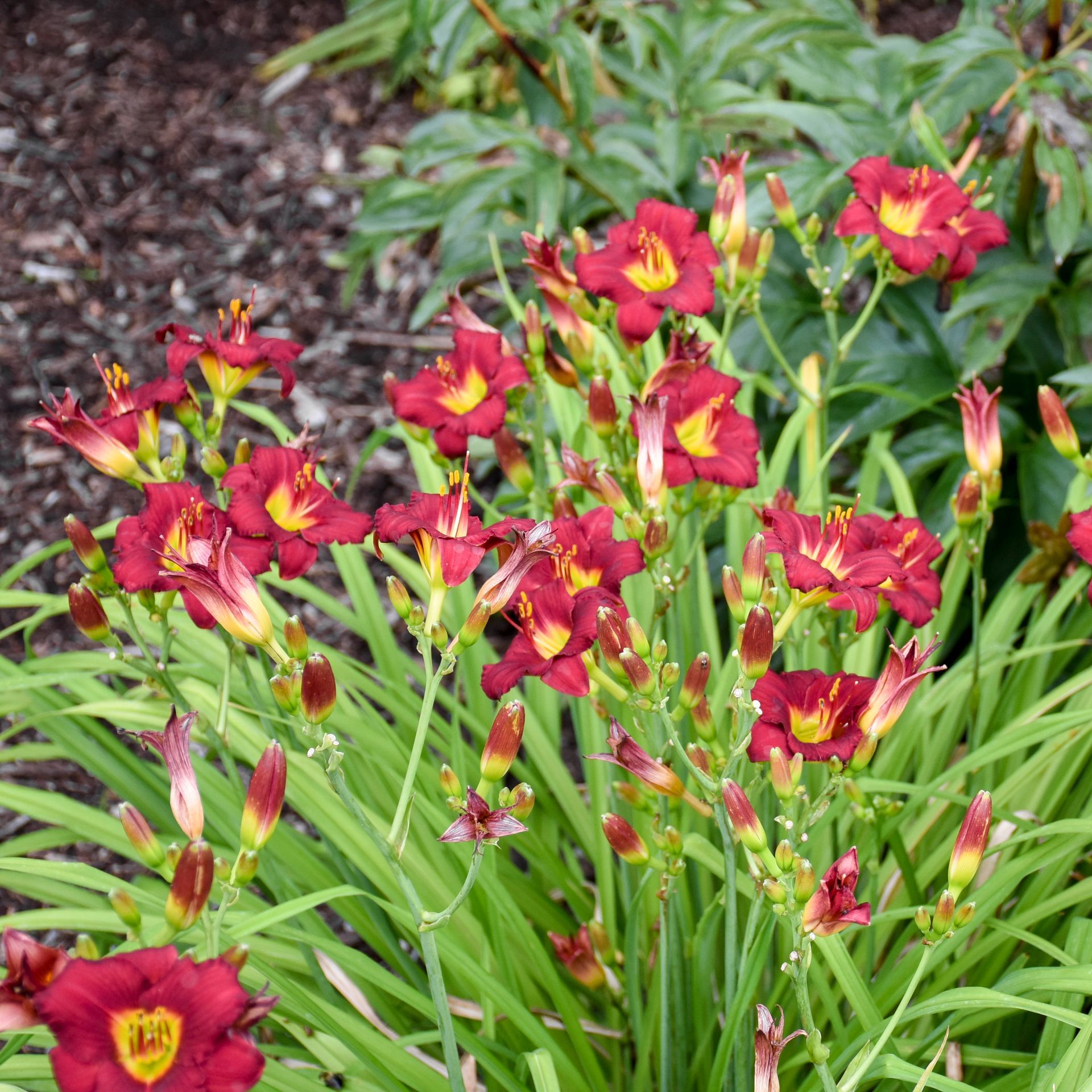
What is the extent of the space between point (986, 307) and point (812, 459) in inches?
19.9

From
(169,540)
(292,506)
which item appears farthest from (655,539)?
(169,540)

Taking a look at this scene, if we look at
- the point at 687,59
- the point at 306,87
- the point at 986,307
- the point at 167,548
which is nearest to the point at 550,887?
the point at 167,548

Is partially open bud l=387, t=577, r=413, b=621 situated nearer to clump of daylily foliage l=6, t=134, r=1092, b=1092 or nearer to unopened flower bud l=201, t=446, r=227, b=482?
clump of daylily foliage l=6, t=134, r=1092, b=1092

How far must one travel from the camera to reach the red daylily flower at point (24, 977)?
78cm

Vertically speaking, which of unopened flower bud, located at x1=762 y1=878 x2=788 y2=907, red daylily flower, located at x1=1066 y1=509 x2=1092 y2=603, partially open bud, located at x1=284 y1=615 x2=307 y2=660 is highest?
partially open bud, located at x1=284 y1=615 x2=307 y2=660

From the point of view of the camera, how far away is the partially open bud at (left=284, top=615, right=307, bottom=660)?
0.99 metres

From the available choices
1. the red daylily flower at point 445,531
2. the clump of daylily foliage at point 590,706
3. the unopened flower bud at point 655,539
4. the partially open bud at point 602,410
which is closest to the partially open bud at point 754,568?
the clump of daylily foliage at point 590,706

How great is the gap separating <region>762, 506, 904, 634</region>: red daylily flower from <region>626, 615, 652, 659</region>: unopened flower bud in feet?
0.49

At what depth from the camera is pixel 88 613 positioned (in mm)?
1179

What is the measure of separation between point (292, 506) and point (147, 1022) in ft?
1.96

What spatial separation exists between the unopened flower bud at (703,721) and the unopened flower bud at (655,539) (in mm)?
189

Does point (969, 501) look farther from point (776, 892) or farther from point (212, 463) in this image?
point (212, 463)

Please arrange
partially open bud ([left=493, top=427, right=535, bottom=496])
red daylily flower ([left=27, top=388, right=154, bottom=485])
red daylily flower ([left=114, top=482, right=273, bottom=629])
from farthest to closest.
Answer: partially open bud ([left=493, top=427, right=535, bottom=496]) → red daylily flower ([left=27, top=388, right=154, bottom=485]) → red daylily flower ([left=114, top=482, right=273, bottom=629])

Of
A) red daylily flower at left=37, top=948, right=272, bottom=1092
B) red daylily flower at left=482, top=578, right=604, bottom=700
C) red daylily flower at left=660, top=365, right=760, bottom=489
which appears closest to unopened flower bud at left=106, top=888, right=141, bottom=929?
red daylily flower at left=37, top=948, right=272, bottom=1092
